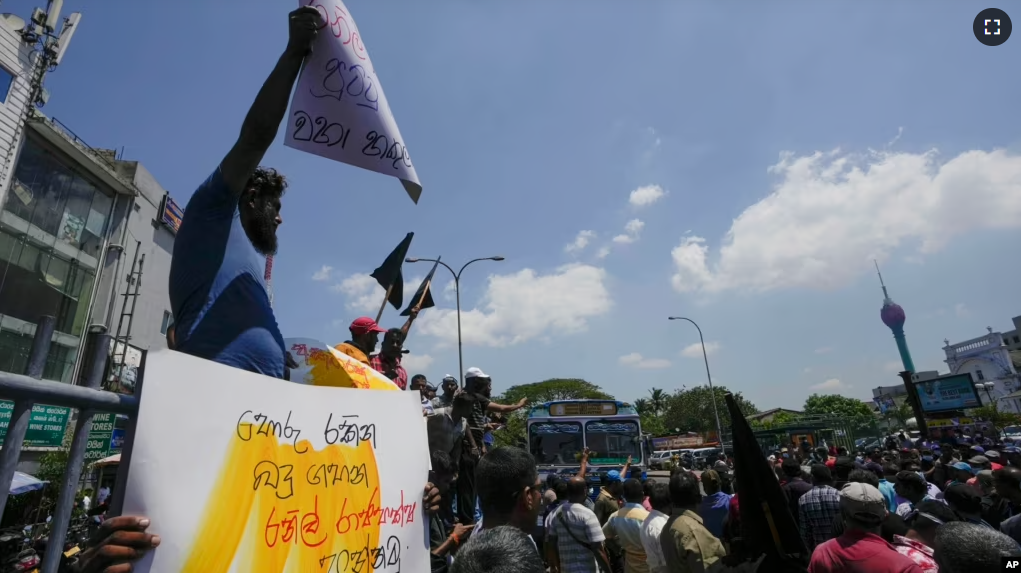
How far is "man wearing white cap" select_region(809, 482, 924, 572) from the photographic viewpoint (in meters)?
2.74

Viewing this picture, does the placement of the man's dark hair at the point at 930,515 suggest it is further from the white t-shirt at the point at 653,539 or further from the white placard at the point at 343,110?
the white placard at the point at 343,110

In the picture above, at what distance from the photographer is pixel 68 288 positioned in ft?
65.4

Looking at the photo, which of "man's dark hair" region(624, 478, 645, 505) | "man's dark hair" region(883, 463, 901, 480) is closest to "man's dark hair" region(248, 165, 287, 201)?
"man's dark hair" region(624, 478, 645, 505)

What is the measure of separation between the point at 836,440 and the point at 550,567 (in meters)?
26.8

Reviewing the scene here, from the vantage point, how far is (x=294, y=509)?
4.49 ft

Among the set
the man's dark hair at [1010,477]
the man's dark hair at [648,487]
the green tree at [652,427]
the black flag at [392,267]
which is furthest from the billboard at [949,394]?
the black flag at [392,267]

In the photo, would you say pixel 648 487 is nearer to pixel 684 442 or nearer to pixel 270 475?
pixel 270 475

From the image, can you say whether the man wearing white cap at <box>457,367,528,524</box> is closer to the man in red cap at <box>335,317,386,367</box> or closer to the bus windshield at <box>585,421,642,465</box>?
the man in red cap at <box>335,317,386,367</box>

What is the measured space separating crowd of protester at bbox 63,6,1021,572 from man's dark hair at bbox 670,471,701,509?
0.4 inches

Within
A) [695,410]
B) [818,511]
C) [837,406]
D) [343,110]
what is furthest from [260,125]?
[837,406]

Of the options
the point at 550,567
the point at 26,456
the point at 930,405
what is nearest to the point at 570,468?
the point at 550,567

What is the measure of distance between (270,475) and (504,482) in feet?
4.49

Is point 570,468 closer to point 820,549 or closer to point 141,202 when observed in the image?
point 820,549

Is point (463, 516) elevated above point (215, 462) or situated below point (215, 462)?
below
